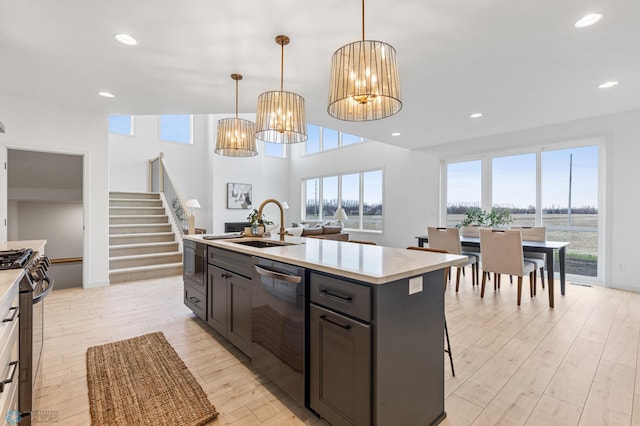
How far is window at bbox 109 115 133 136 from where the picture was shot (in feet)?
26.2

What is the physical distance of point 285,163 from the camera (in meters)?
10.6

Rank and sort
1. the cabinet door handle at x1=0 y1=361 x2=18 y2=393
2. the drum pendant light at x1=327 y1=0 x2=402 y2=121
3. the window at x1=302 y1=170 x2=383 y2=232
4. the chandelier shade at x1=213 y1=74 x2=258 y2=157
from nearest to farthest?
the cabinet door handle at x1=0 y1=361 x2=18 y2=393 → the drum pendant light at x1=327 y1=0 x2=402 y2=121 → the chandelier shade at x1=213 y1=74 x2=258 y2=157 → the window at x1=302 y1=170 x2=383 y2=232

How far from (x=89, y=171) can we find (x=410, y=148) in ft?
19.5

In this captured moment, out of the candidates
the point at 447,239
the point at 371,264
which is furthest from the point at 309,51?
the point at 447,239

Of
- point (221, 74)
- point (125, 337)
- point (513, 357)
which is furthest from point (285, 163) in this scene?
point (513, 357)

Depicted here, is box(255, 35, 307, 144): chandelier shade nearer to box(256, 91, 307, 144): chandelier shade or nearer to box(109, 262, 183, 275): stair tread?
box(256, 91, 307, 144): chandelier shade

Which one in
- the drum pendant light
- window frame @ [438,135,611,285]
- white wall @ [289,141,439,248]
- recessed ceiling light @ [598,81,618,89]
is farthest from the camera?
white wall @ [289,141,439,248]

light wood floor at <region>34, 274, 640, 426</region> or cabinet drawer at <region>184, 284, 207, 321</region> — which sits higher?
cabinet drawer at <region>184, 284, 207, 321</region>

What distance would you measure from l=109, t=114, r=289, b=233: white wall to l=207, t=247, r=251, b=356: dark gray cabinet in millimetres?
6440

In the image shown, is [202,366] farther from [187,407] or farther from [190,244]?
[190,244]

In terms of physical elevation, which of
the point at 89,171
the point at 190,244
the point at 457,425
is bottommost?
the point at 457,425

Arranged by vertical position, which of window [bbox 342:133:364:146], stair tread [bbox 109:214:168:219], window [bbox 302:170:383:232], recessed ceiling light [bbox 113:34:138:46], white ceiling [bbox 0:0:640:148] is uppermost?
window [bbox 342:133:364:146]

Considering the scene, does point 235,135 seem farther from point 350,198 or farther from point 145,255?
point 350,198

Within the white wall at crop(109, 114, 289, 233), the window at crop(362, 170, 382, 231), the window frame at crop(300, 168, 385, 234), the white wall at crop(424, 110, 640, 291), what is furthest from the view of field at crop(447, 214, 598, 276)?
the white wall at crop(109, 114, 289, 233)
